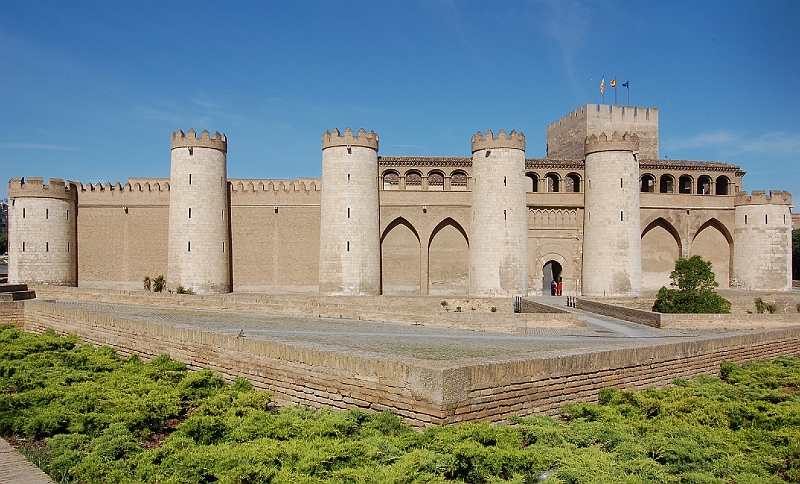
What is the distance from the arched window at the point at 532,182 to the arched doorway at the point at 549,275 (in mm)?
3097

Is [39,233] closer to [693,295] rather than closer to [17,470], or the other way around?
[17,470]

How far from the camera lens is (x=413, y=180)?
2792 centimetres

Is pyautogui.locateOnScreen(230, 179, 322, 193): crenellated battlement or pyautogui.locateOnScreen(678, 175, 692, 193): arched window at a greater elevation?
pyautogui.locateOnScreen(678, 175, 692, 193): arched window

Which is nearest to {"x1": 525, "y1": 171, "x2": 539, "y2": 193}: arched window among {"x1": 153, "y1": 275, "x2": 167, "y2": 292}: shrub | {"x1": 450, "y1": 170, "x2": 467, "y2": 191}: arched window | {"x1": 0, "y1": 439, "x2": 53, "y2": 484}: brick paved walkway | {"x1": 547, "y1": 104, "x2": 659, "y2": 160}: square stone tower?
{"x1": 450, "y1": 170, "x2": 467, "y2": 191}: arched window

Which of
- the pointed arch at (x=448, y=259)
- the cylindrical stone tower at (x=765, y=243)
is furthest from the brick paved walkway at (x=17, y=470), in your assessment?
the cylindrical stone tower at (x=765, y=243)

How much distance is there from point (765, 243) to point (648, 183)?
16.8 feet

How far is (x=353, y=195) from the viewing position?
2331cm

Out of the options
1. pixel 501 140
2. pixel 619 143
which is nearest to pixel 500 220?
pixel 501 140

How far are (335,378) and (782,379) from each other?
6.67 meters

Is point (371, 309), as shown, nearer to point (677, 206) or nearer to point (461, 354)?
point (461, 354)

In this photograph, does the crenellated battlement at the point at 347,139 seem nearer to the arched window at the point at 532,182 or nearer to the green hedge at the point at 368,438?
the arched window at the point at 532,182

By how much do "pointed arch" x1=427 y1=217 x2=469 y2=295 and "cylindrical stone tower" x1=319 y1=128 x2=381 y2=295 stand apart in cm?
298

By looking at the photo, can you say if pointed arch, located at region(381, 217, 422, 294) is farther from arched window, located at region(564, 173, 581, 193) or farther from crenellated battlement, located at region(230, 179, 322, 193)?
arched window, located at region(564, 173, 581, 193)

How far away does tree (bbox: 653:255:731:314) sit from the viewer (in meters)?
17.4
